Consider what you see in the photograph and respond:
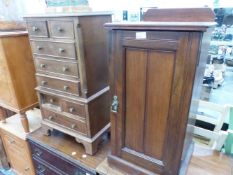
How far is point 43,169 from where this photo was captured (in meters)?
1.51

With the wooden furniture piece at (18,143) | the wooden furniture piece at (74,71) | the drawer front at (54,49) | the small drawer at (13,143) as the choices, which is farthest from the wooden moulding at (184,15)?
the small drawer at (13,143)

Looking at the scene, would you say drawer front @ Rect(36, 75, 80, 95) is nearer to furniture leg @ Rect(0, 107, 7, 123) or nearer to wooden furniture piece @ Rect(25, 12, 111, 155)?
wooden furniture piece @ Rect(25, 12, 111, 155)

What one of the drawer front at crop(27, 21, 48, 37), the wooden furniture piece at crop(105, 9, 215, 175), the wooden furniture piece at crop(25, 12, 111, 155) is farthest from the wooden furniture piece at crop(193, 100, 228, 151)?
the drawer front at crop(27, 21, 48, 37)

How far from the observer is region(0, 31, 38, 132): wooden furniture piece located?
1.23m

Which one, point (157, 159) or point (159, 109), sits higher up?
point (159, 109)

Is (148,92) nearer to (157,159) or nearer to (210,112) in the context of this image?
(157,159)

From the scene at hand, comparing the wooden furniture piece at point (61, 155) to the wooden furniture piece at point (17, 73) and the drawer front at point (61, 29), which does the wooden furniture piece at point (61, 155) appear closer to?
the wooden furniture piece at point (17, 73)

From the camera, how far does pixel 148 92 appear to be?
80cm

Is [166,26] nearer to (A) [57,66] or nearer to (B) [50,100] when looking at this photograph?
(A) [57,66]

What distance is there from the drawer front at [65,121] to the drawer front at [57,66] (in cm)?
31

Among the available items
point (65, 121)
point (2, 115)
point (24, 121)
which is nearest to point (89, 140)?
point (65, 121)

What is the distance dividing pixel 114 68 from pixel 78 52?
246 mm

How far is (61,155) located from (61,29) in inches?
32.8

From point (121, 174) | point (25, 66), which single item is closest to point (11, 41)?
point (25, 66)
